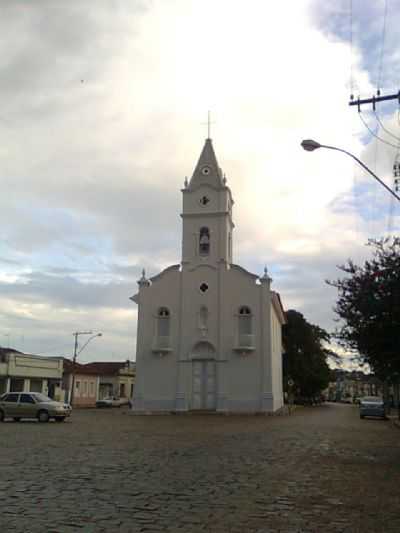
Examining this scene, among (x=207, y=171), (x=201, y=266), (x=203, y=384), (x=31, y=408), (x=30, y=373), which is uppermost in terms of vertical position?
(x=207, y=171)

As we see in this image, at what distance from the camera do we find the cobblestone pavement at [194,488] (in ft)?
22.2

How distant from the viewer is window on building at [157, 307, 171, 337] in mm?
41625

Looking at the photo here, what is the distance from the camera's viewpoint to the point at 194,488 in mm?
9094

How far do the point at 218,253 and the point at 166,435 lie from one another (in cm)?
2356

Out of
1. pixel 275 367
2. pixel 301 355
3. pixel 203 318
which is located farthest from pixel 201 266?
pixel 301 355

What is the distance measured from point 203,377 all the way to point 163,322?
482 centimetres

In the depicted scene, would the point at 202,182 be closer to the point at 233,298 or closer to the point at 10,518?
the point at 233,298

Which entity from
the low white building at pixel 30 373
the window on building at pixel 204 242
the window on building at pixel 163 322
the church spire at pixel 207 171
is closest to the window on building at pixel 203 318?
the window on building at pixel 163 322

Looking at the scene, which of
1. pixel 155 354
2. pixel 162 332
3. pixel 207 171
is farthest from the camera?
pixel 207 171

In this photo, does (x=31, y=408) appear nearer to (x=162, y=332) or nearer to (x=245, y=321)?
(x=162, y=332)

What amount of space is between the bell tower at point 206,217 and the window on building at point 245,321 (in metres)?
3.63

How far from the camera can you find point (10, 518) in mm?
6695

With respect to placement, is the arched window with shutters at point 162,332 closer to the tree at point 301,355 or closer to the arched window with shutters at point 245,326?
the arched window with shutters at point 245,326

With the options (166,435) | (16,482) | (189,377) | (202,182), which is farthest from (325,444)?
(202,182)
